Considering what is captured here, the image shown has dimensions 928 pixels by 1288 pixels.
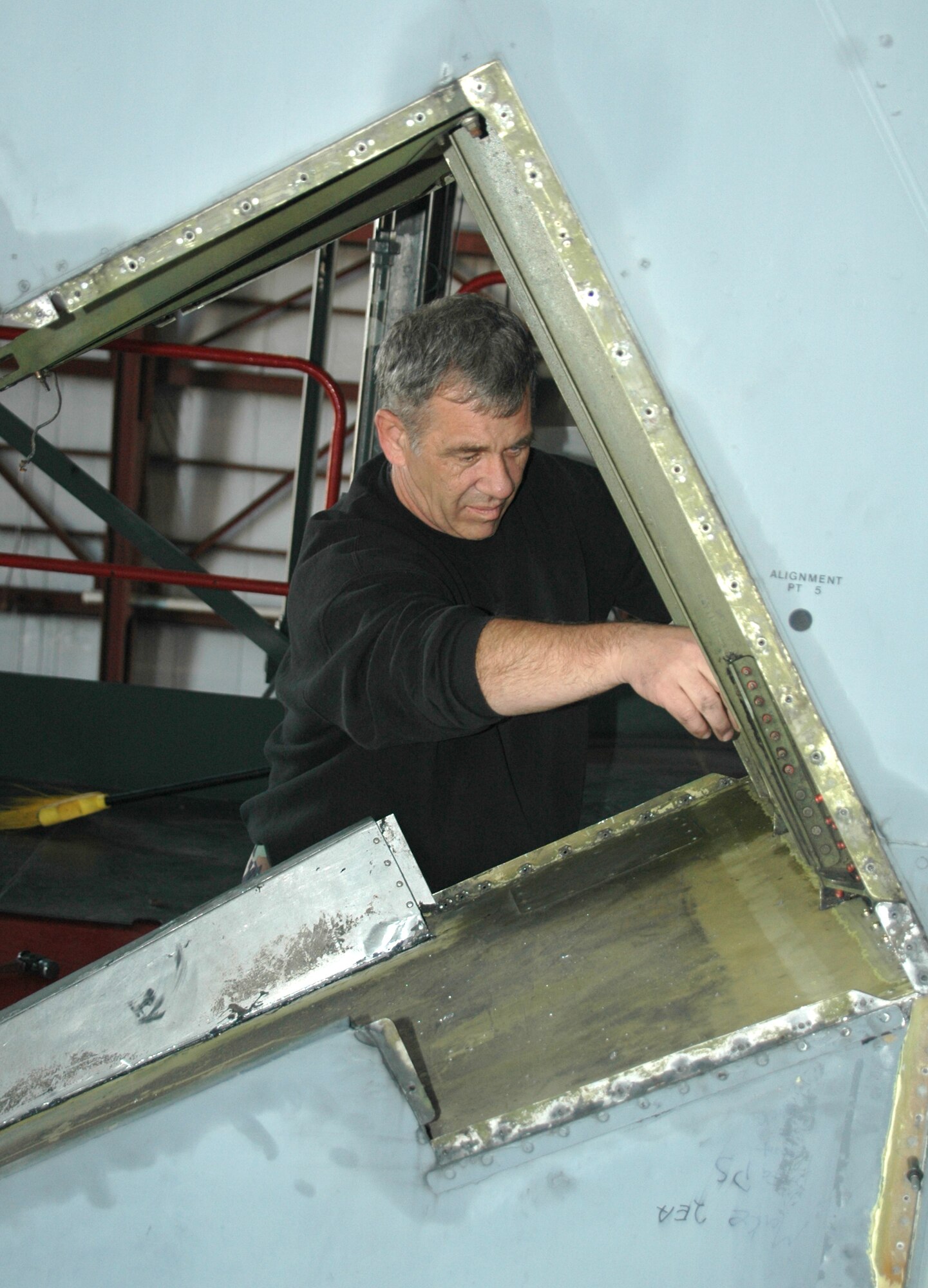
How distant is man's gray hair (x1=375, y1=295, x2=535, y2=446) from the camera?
4.80 ft

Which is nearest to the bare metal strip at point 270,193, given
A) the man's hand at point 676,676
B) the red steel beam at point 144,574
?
the man's hand at point 676,676

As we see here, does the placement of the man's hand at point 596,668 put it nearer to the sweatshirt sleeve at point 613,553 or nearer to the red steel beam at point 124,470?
the sweatshirt sleeve at point 613,553

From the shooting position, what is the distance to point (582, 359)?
1.10m

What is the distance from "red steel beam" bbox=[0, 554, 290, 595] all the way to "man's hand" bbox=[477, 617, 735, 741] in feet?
8.33

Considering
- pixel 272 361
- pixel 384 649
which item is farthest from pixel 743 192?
pixel 272 361

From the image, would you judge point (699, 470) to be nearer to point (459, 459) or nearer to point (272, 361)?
point (459, 459)

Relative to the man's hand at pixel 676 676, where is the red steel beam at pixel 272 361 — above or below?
above

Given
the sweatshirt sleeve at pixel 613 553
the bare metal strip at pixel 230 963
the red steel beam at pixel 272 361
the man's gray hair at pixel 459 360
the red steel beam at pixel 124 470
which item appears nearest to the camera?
the bare metal strip at pixel 230 963

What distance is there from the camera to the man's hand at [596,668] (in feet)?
3.69

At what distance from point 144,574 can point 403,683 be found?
2713 mm

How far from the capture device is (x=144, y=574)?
3697 mm

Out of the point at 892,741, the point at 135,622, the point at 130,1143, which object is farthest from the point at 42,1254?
the point at 135,622

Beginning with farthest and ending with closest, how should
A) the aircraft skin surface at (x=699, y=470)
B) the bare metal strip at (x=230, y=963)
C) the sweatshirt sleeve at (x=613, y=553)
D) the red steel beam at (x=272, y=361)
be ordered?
1. the red steel beam at (x=272, y=361)
2. the sweatshirt sleeve at (x=613, y=553)
3. the bare metal strip at (x=230, y=963)
4. the aircraft skin surface at (x=699, y=470)

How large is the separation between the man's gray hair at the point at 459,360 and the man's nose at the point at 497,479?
7 centimetres
